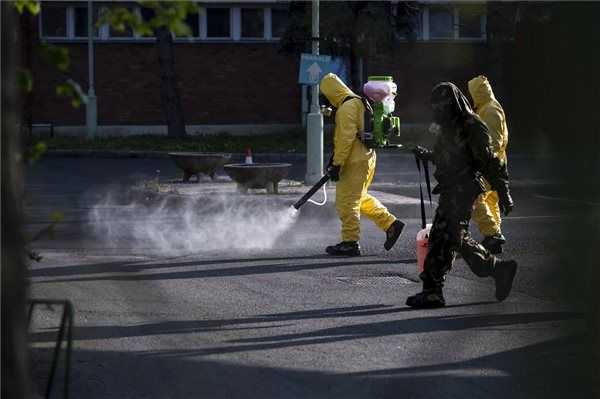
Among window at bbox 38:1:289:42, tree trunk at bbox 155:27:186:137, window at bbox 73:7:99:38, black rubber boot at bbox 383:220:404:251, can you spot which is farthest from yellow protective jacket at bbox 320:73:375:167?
window at bbox 73:7:99:38

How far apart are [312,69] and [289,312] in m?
9.51

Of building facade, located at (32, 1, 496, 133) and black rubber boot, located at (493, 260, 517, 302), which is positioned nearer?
black rubber boot, located at (493, 260, 517, 302)

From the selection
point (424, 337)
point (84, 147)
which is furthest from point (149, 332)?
point (84, 147)

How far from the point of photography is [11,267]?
2744 mm

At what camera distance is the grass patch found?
2817 cm

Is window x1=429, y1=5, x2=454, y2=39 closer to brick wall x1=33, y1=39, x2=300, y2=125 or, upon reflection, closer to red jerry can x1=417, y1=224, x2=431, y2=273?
brick wall x1=33, y1=39, x2=300, y2=125

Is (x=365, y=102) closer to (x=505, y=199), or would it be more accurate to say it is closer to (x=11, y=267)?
(x=505, y=199)

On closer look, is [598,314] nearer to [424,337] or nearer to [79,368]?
[424,337]

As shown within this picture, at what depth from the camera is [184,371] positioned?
677cm

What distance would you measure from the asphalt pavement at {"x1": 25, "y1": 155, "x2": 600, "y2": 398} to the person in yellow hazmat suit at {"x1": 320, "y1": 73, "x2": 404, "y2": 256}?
0.86ft

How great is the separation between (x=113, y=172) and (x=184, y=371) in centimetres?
1672

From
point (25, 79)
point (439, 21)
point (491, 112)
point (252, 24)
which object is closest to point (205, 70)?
point (252, 24)

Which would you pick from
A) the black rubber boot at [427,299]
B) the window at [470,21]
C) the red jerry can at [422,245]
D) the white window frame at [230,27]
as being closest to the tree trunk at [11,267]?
the black rubber boot at [427,299]

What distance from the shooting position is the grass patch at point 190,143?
28172mm
